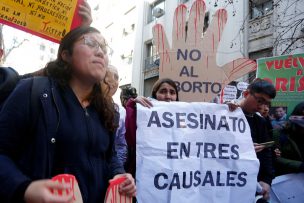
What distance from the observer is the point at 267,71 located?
5152mm

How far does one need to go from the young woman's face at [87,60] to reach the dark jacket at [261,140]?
5.64 feet

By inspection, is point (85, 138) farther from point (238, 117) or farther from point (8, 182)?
point (238, 117)

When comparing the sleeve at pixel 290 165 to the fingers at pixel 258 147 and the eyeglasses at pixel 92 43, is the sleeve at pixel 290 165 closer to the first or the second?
the fingers at pixel 258 147

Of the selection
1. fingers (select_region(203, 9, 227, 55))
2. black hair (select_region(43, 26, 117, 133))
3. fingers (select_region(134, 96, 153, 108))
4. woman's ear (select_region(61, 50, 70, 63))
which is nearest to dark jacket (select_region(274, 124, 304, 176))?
fingers (select_region(203, 9, 227, 55))

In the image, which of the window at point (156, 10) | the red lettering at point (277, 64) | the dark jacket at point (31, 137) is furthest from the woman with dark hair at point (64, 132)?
the window at point (156, 10)

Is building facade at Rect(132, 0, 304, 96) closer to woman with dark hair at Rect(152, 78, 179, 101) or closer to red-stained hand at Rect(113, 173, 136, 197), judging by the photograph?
woman with dark hair at Rect(152, 78, 179, 101)

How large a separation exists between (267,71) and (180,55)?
2.42 m

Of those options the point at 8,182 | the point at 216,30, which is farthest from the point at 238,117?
the point at 8,182

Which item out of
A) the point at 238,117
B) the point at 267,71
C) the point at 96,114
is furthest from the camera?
the point at 267,71

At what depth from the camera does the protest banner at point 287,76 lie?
4789 mm

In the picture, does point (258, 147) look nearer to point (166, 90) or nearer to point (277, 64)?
point (166, 90)

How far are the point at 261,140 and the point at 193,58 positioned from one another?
1.02 meters

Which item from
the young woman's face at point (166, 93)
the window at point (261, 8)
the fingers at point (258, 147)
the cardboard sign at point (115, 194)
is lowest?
the cardboard sign at point (115, 194)

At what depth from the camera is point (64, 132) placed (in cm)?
130
